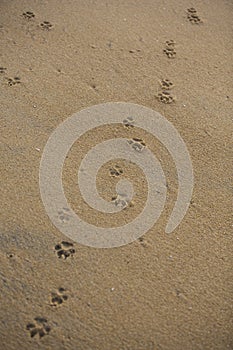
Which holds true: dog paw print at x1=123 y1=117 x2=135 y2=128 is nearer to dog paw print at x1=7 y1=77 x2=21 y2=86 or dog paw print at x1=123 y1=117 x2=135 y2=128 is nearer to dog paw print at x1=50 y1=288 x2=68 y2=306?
dog paw print at x1=7 y1=77 x2=21 y2=86

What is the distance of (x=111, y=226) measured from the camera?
2922 mm

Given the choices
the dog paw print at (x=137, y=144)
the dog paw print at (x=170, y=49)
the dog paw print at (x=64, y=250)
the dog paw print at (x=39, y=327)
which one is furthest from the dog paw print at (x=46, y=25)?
the dog paw print at (x=39, y=327)

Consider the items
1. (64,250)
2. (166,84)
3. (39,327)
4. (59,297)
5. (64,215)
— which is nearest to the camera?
(39,327)

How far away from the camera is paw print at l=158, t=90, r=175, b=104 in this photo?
3558 millimetres

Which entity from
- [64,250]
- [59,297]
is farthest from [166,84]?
[59,297]

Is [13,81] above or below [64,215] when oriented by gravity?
above

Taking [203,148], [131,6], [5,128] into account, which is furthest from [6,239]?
[131,6]

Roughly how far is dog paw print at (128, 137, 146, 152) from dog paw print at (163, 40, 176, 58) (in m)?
0.90

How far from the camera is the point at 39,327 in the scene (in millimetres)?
2510

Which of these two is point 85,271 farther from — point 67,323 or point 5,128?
point 5,128

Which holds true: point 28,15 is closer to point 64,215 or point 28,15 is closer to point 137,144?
point 137,144

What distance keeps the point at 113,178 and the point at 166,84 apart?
0.93 meters

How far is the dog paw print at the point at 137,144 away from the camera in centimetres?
328

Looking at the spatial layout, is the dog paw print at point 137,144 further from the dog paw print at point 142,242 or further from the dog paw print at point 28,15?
the dog paw print at point 28,15
